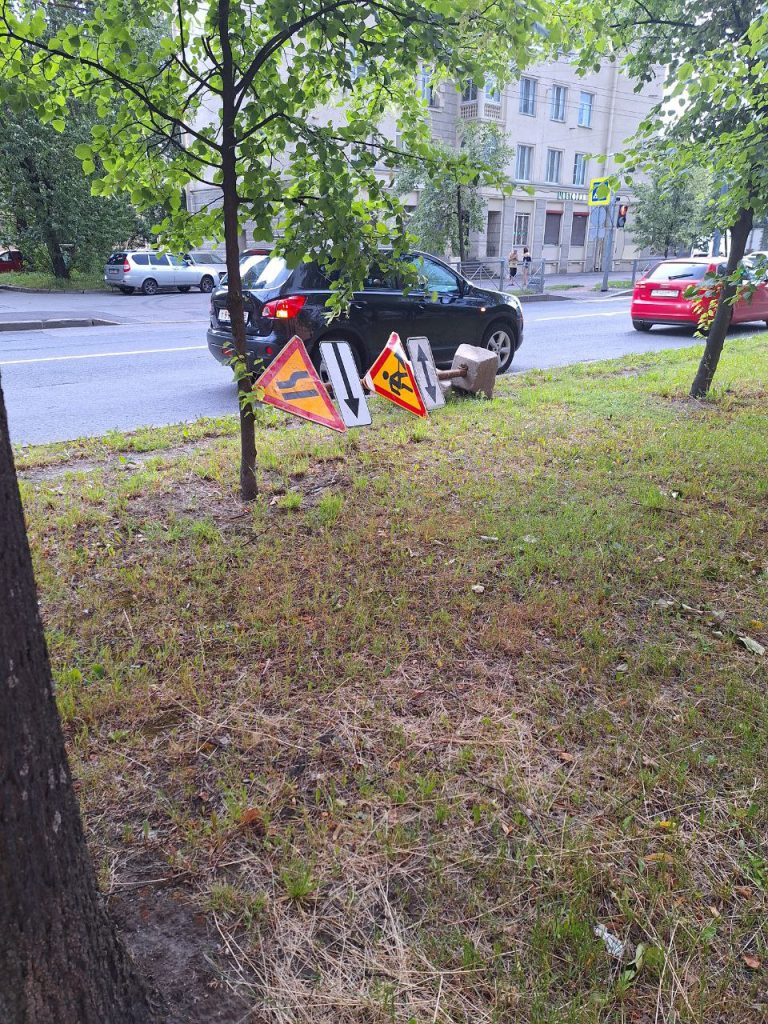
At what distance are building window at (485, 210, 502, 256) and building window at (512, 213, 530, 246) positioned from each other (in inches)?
42.8

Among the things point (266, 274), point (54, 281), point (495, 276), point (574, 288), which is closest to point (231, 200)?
point (266, 274)

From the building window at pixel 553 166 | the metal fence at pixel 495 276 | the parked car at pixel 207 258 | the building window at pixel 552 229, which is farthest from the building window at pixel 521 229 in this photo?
the parked car at pixel 207 258

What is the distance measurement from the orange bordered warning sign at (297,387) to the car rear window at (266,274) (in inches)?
85.3

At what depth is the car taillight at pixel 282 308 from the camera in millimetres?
8305

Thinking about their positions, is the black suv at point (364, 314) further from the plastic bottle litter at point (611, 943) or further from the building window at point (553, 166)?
the building window at point (553, 166)

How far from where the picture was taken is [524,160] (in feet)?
138

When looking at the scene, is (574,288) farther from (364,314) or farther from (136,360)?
(364,314)

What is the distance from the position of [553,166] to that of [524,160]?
268 cm

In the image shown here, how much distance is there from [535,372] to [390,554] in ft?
23.4

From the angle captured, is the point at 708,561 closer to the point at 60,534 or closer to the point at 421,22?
the point at 421,22

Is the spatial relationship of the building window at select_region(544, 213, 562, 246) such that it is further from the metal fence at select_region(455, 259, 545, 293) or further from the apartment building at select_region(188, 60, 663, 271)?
the metal fence at select_region(455, 259, 545, 293)

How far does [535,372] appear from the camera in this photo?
11.0 m

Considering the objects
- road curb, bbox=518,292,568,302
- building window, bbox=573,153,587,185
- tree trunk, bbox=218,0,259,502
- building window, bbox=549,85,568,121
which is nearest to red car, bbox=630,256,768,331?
road curb, bbox=518,292,568,302

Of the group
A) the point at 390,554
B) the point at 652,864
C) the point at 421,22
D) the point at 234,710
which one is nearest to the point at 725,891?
the point at 652,864
